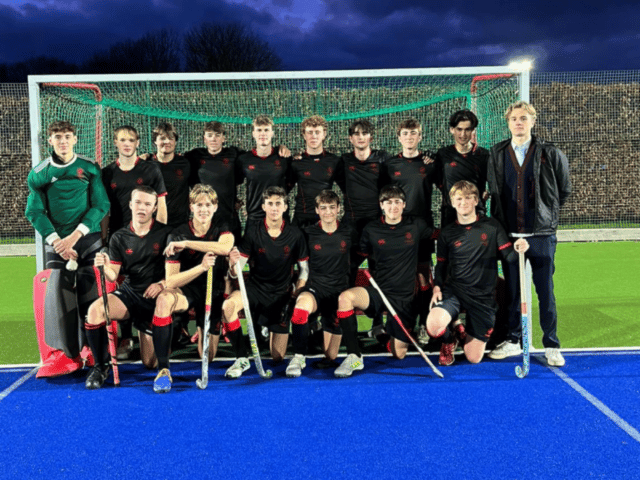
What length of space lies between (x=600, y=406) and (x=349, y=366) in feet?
4.93

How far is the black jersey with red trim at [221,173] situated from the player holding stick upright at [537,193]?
6.63ft

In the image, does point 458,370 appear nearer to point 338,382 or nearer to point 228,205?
point 338,382

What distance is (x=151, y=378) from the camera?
3770 mm

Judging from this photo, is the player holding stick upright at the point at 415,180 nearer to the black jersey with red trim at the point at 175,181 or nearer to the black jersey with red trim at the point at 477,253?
the black jersey with red trim at the point at 477,253

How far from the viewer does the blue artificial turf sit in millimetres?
2465

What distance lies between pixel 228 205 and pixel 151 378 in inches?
58.1

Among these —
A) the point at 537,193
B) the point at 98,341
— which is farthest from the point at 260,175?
the point at 537,193

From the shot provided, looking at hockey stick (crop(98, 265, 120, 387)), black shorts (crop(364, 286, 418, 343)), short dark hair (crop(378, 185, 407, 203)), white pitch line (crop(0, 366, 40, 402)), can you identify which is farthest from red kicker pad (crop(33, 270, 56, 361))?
short dark hair (crop(378, 185, 407, 203))

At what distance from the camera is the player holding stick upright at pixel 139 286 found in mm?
3637

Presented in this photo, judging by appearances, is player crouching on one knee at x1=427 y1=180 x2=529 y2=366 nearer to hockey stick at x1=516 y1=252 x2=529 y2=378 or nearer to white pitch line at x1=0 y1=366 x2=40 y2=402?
hockey stick at x1=516 y1=252 x2=529 y2=378

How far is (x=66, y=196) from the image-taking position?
3926mm

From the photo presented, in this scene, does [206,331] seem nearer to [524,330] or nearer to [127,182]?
[127,182]

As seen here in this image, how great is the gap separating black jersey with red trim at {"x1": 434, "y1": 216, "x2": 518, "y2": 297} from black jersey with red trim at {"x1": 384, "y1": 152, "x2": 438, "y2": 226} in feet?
1.50

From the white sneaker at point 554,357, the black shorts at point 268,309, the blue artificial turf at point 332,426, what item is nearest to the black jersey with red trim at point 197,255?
the black shorts at point 268,309
